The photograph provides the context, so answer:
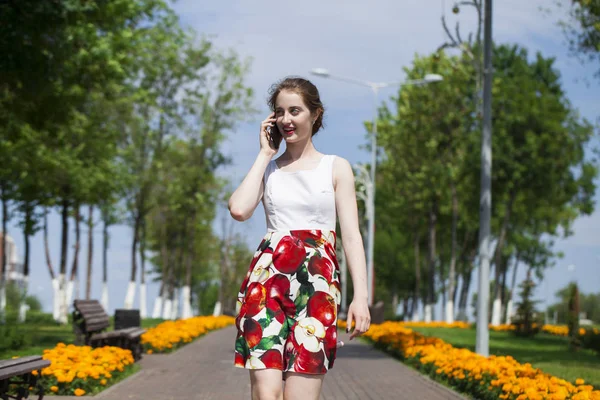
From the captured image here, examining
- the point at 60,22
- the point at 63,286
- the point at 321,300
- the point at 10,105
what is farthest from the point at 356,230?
the point at 63,286

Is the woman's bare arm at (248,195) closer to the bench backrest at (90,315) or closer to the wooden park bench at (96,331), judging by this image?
the wooden park bench at (96,331)

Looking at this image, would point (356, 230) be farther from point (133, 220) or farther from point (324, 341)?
point (133, 220)

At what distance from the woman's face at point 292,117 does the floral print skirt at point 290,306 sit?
0.46 m

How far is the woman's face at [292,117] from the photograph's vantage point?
4379 mm

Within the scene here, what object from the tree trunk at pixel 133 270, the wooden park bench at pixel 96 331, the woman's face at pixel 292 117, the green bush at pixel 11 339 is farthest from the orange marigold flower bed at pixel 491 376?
the tree trunk at pixel 133 270

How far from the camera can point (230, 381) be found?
13047mm

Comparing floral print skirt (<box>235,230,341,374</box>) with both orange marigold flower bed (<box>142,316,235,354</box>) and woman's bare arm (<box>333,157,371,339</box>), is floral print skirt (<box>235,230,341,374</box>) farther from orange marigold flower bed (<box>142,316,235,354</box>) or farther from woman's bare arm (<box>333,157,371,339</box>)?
orange marigold flower bed (<box>142,316,235,354</box>)

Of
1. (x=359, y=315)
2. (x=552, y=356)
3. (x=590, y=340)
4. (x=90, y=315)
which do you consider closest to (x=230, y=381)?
(x=90, y=315)

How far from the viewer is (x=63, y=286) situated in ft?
111

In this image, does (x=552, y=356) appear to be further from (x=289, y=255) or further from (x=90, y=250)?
(x=90, y=250)

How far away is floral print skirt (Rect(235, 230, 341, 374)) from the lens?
13.3 ft

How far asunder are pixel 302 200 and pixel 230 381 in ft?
29.9

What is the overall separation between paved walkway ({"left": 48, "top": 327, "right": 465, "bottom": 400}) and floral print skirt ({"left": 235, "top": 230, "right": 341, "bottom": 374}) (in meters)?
6.99

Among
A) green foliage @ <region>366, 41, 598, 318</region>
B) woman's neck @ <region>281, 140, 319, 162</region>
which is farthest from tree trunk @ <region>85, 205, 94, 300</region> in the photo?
A: woman's neck @ <region>281, 140, 319, 162</region>
